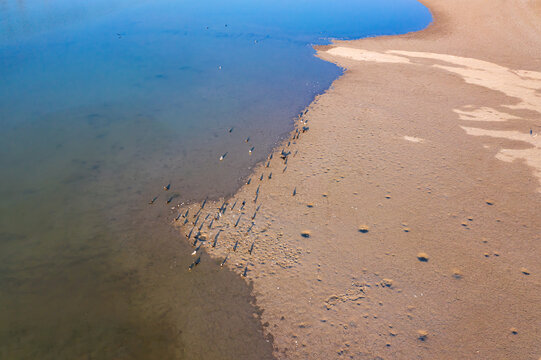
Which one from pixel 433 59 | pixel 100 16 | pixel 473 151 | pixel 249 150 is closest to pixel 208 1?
pixel 100 16

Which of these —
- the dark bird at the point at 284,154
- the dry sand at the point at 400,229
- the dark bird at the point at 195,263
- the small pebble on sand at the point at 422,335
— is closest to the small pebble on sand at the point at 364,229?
the dry sand at the point at 400,229

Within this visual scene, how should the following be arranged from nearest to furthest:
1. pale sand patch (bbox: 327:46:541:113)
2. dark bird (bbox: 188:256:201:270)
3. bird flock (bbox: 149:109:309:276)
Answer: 1. dark bird (bbox: 188:256:201:270)
2. bird flock (bbox: 149:109:309:276)
3. pale sand patch (bbox: 327:46:541:113)

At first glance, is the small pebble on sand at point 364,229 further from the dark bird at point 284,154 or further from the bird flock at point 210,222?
the dark bird at point 284,154

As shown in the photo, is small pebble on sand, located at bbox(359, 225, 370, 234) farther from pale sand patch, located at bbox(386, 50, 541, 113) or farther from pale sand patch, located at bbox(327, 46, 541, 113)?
pale sand patch, located at bbox(327, 46, 541, 113)

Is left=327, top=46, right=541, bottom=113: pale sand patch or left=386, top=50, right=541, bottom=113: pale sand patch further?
left=327, top=46, right=541, bottom=113: pale sand patch

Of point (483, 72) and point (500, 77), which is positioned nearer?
point (500, 77)

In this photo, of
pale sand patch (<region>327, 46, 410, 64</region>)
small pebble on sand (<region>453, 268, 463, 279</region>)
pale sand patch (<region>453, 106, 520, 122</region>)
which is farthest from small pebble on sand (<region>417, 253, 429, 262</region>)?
pale sand patch (<region>327, 46, 410, 64</region>)

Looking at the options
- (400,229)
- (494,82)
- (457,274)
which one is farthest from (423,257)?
(494,82)

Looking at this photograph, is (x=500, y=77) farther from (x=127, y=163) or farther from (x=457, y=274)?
(x=127, y=163)
